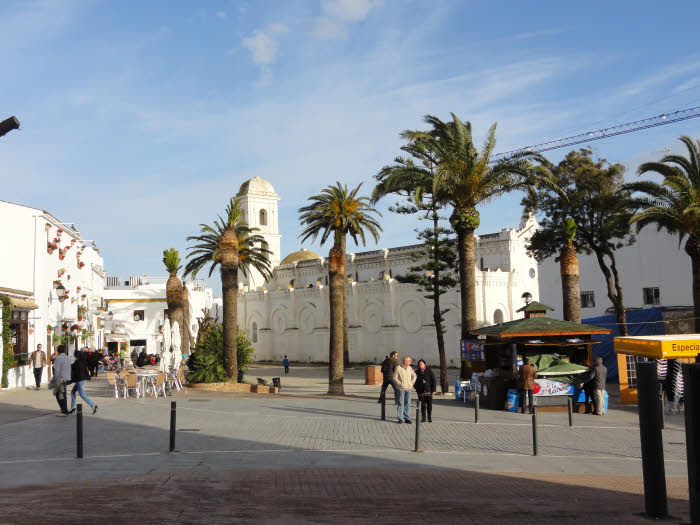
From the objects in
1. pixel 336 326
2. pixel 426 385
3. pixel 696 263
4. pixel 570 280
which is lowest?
pixel 426 385

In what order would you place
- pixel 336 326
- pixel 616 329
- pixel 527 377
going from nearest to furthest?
pixel 527 377 < pixel 336 326 < pixel 616 329

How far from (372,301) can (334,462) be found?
4425 cm

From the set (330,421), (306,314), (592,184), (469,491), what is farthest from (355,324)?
(469,491)

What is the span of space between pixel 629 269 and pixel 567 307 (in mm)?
17661

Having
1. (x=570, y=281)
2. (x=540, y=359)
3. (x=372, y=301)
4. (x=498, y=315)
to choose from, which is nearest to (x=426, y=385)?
(x=540, y=359)

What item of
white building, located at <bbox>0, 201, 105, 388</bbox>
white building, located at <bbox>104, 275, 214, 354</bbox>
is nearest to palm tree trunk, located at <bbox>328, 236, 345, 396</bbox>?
white building, located at <bbox>0, 201, 105, 388</bbox>

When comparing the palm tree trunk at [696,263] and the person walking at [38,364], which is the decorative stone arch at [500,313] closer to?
the palm tree trunk at [696,263]

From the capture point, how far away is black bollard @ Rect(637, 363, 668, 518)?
7264 mm

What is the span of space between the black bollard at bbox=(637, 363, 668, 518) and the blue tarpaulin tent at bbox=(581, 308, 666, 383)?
2150 cm

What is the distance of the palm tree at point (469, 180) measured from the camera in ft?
78.1

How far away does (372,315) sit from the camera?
183 ft

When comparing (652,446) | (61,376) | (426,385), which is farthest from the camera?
(61,376)

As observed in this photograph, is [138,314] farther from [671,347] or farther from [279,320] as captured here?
[671,347]

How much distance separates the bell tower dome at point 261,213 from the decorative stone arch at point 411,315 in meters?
24.5
